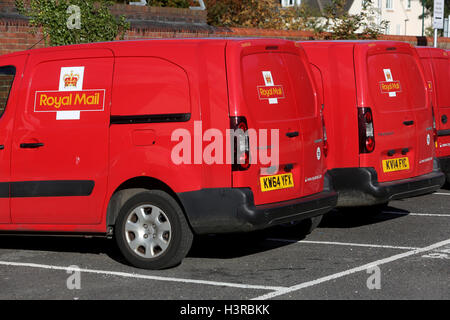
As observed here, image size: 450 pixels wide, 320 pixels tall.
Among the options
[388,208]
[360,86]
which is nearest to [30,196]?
[360,86]

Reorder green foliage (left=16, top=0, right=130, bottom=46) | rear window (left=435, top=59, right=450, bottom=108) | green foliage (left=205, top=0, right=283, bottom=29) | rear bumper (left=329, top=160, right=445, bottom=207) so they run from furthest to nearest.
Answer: green foliage (left=205, top=0, right=283, bottom=29) → green foliage (left=16, top=0, right=130, bottom=46) → rear window (left=435, top=59, right=450, bottom=108) → rear bumper (left=329, top=160, right=445, bottom=207)

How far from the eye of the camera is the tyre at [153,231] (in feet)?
25.0

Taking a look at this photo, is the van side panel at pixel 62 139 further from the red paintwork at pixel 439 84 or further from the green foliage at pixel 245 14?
the green foliage at pixel 245 14

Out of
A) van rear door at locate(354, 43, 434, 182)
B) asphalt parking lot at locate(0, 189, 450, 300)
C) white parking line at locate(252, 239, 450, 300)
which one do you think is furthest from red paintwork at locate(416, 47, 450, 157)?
white parking line at locate(252, 239, 450, 300)

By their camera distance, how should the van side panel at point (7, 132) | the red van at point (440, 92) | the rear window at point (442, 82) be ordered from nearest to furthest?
the van side panel at point (7, 132) → the red van at point (440, 92) → the rear window at point (442, 82)

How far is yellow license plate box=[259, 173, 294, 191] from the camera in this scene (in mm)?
7633

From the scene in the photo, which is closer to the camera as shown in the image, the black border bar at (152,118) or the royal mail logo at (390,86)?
the black border bar at (152,118)

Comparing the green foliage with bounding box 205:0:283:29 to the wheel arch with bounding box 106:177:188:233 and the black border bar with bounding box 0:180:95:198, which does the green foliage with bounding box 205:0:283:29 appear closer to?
the black border bar with bounding box 0:180:95:198

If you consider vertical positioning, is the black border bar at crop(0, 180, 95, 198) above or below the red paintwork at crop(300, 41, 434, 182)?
below

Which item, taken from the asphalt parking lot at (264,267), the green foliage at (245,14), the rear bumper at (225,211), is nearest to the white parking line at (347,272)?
the asphalt parking lot at (264,267)

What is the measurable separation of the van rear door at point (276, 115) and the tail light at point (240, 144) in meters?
0.03

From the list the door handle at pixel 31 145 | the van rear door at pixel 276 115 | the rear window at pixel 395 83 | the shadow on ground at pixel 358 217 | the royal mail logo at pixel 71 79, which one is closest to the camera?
the van rear door at pixel 276 115

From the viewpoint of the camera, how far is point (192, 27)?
17859 millimetres

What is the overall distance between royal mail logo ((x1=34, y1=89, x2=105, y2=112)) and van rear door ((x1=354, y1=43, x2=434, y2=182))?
278cm
